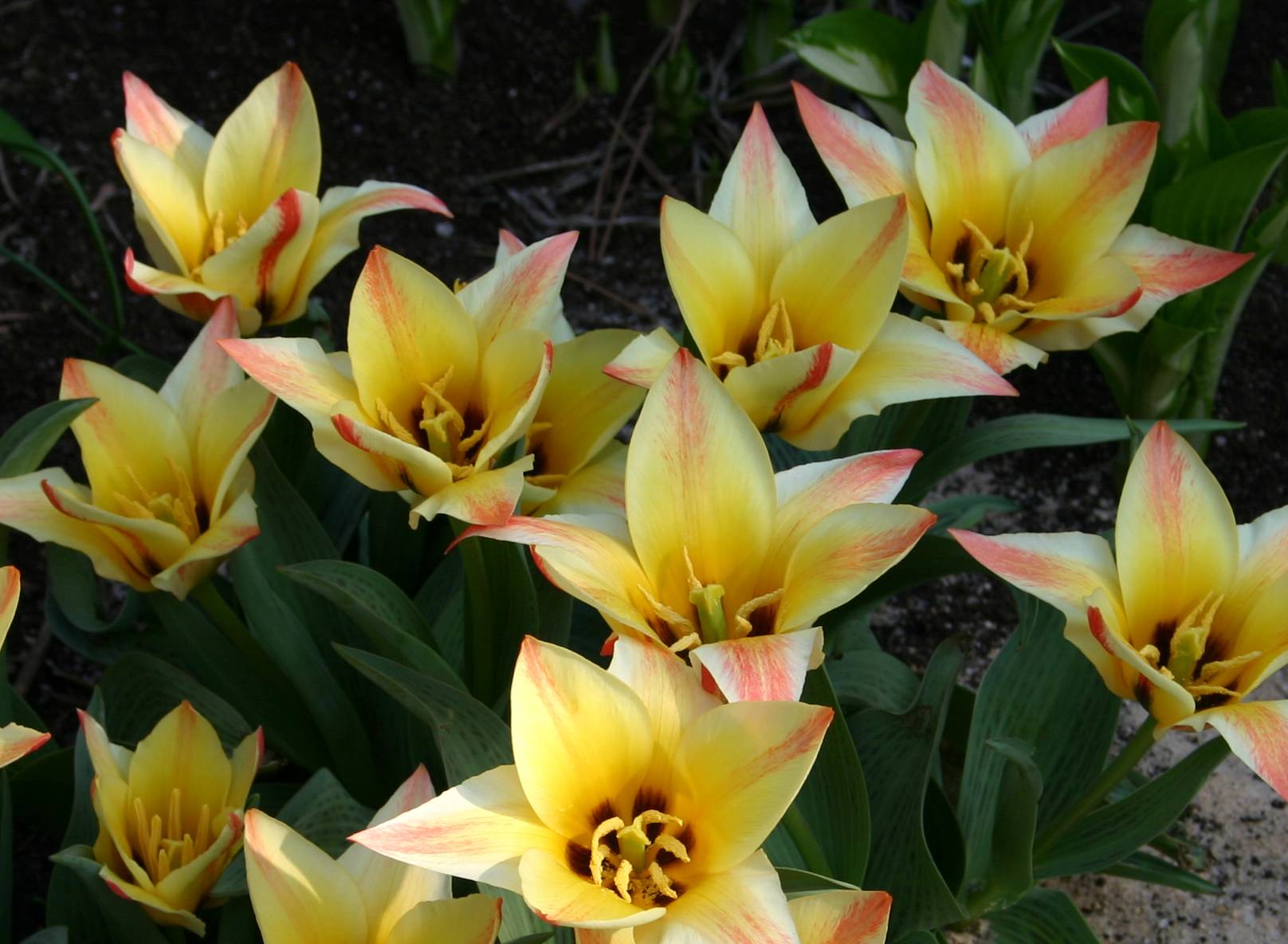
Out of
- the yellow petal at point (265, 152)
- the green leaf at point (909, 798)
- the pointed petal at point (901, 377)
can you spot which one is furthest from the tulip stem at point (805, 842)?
the yellow petal at point (265, 152)

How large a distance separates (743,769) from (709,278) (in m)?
0.44

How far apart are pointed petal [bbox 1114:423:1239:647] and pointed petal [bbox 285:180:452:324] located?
66cm

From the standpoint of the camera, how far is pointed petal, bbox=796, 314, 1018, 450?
1069 millimetres

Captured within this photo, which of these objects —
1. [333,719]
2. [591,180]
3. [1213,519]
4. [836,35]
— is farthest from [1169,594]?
[591,180]

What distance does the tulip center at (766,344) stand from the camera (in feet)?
3.69

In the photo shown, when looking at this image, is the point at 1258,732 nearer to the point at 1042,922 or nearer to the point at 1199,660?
the point at 1199,660

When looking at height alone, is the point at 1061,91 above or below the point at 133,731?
above

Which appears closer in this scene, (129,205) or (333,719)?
(333,719)

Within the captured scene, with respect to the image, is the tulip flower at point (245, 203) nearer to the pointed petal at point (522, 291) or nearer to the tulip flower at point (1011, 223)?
the pointed petal at point (522, 291)

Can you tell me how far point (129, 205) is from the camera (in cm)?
246

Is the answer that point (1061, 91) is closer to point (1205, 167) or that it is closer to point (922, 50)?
point (922, 50)

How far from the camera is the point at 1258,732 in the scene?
0.91 meters

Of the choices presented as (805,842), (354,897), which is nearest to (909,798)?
(805,842)

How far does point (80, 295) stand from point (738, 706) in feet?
6.17
